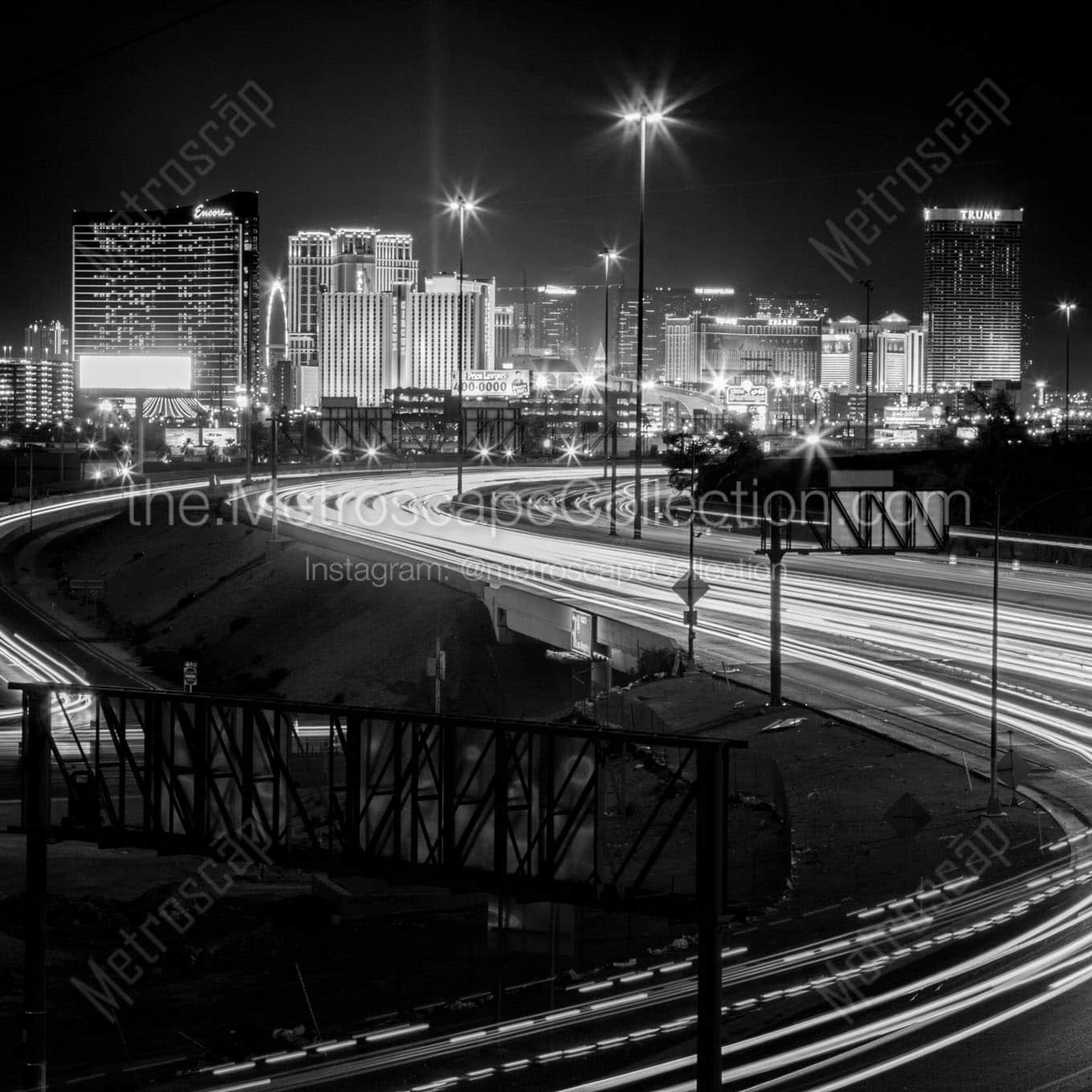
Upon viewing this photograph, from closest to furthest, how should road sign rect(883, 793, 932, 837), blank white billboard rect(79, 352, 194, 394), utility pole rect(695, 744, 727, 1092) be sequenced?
1. utility pole rect(695, 744, 727, 1092)
2. road sign rect(883, 793, 932, 837)
3. blank white billboard rect(79, 352, 194, 394)

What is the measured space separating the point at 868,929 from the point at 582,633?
63.8 ft

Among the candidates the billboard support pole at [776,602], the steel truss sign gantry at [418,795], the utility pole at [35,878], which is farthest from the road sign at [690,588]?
the utility pole at [35,878]

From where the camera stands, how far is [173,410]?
167375 millimetres

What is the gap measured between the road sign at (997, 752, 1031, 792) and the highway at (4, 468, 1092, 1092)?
519mm

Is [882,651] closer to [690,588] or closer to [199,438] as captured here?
[690,588]

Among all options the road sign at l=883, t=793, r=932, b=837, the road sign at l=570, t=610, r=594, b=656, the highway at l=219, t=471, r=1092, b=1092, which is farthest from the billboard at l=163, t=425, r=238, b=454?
the road sign at l=883, t=793, r=932, b=837

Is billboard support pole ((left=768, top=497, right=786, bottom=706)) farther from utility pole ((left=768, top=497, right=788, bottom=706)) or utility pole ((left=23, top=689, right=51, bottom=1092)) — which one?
utility pole ((left=23, top=689, right=51, bottom=1092))

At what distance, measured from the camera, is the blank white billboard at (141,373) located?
110 metres

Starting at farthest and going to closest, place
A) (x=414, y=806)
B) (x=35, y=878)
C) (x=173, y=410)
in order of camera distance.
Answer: (x=173, y=410)
(x=414, y=806)
(x=35, y=878)

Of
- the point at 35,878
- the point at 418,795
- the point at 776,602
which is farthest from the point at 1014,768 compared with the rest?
the point at 35,878

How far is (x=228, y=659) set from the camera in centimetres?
4997

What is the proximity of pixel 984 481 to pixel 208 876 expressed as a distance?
50.6 metres

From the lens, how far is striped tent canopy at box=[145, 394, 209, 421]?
164 metres

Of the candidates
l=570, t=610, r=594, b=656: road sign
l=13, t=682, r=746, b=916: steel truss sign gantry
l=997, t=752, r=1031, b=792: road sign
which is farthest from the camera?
l=570, t=610, r=594, b=656: road sign
